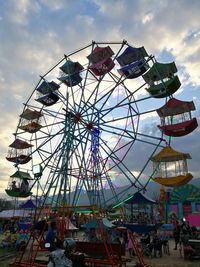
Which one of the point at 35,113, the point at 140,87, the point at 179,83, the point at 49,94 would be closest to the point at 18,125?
the point at 35,113

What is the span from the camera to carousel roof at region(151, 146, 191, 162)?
14.5 m

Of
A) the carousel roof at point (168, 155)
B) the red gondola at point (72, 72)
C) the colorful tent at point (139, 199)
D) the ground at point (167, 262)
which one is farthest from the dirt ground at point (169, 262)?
the red gondola at point (72, 72)

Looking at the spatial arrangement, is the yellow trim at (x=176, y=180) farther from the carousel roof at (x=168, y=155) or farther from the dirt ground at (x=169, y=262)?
the dirt ground at (x=169, y=262)

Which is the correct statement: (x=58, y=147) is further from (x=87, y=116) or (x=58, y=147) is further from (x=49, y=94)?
(x=49, y=94)

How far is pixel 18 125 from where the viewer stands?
1906 cm

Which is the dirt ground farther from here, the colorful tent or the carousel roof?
the carousel roof

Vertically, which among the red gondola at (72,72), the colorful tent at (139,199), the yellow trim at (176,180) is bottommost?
the colorful tent at (139,199)

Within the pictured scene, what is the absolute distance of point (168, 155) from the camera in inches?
575

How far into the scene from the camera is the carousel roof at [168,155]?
14484mm

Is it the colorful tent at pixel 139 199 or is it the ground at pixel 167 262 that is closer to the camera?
the ground at pixel 167 262

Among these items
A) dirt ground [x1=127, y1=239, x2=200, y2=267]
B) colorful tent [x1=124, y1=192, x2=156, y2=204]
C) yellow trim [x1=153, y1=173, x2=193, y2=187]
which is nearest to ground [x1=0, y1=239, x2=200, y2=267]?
dirt ground [x1=127, y1=239, x2=200, y2=267]

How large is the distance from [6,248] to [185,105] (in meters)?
14.1

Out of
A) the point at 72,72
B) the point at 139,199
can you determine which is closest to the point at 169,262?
the point at 139,199

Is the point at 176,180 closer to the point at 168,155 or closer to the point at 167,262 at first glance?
the point at 168,155
